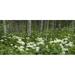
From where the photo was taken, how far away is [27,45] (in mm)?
3393

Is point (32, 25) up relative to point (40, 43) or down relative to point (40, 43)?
up

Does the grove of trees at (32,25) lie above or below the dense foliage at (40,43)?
above

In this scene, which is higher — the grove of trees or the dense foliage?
the grove of trees
